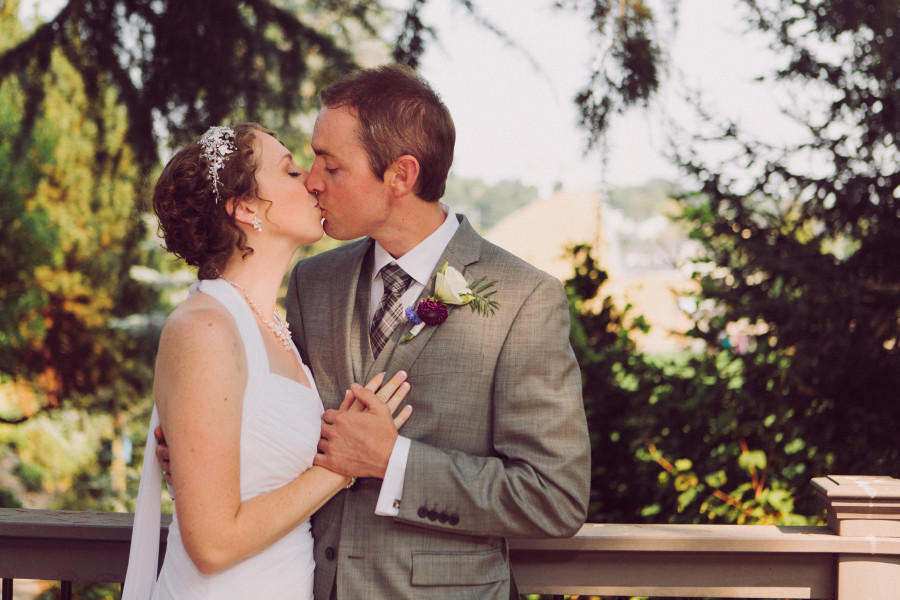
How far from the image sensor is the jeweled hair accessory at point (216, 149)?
6.36 feet

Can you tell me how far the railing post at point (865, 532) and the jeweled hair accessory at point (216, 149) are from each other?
1.73 meters

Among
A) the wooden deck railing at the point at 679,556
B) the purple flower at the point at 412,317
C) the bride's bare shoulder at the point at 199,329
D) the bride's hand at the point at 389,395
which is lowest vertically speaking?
the wooden deck railing at the point at 679,556

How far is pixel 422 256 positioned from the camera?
209cm

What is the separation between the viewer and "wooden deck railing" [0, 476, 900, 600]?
6.70 feet

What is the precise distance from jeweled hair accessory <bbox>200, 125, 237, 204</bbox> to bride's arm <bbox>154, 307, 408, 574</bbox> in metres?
0.39

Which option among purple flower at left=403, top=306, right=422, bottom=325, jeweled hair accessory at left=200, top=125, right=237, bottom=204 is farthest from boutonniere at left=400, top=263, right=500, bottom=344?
jeweled hair accessory at left=200, top=125, right=237, bottom=204

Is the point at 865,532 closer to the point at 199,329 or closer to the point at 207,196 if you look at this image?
the point at 199,329

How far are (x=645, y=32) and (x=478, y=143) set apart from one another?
1.52 m

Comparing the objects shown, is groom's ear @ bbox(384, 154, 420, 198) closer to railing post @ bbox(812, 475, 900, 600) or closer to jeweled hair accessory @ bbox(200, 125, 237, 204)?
jeweled hair accessory @ bbox(200, 125, 237, 204)

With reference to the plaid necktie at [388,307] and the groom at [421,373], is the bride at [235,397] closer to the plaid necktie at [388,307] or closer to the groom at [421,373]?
the groom at [421,373]

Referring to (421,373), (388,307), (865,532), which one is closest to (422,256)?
(388,307)

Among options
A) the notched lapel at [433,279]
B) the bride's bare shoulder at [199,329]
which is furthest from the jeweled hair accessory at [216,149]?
the notched lapel at [433,279]

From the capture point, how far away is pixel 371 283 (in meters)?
2.11

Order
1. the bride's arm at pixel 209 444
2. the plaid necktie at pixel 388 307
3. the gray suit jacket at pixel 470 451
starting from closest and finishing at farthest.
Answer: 1. the bride's arm at pixel 209 444
2. the gray suit jacket at pixel 470 451
3. the plaid necktie at pixel 388 307
